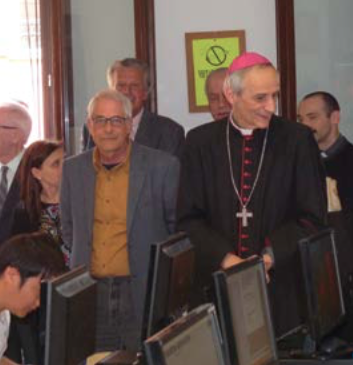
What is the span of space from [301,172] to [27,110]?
215 centimetres

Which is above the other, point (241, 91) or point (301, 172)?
point (241, 91)

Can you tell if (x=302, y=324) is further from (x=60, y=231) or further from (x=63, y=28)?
(x=63, y=28)

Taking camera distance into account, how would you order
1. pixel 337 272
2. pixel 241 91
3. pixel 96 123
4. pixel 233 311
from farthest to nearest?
pixel 96 123, pixel 241 91, pixel 337 272, pixel 233 311

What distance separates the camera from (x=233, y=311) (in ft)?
8.09

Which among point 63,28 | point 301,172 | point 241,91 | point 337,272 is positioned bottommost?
point 337,272

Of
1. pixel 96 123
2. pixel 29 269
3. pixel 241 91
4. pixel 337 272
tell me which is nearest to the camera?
pixel 29 269

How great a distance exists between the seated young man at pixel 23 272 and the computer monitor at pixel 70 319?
585mm

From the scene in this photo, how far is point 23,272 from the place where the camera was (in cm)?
304

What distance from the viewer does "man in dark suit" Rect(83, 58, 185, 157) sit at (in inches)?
185

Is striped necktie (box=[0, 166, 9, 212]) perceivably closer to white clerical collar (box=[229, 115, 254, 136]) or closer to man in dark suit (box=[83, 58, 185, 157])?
man in dark suit (box=[83, 58, 185, 157])

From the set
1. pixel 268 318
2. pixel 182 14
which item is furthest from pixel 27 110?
pixel 268 318

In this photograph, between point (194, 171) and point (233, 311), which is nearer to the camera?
point (233, 311)

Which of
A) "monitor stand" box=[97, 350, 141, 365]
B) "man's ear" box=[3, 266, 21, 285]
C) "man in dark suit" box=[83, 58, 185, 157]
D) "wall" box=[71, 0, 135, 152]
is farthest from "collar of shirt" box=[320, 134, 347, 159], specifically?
"monitor stand" box=[97, 350, 141, 365]

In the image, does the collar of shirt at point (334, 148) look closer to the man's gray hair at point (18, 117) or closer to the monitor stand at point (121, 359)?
the man's gray hair at point (18, 117)
